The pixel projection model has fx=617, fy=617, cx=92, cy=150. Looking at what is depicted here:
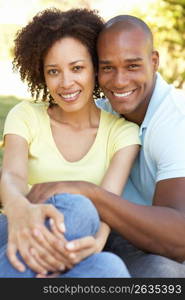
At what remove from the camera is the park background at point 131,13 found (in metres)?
8.98

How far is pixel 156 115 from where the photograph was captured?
336 cm

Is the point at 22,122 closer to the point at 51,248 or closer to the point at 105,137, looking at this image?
the point at 105,137

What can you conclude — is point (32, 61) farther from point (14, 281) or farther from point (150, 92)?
point (14, 281)

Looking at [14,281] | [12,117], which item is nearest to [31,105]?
[12,117]

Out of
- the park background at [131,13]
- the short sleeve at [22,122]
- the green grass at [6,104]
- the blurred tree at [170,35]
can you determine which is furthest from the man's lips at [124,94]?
the blurred tree at [170,35]

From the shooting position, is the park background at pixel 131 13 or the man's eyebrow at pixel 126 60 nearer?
the man's eyebrow at pixel 126 60

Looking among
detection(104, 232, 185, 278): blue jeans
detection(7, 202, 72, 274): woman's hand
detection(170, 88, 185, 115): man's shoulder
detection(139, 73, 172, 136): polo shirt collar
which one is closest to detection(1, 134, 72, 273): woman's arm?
detection(7, 202, 72, 274): woman's hand

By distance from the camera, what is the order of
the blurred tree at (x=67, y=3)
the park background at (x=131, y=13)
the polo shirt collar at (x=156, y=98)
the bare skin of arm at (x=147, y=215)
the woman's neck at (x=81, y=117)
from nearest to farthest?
the bare skin of arm at (x=147, y=215), the polo shirt collar at (x=156, y=98), the woman's neck at (x=81, y=117), the park background at (x=131, y=13), the blurred tree at (x=67, y=3)

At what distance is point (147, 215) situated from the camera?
292cm

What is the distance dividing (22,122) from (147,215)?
0.95 m

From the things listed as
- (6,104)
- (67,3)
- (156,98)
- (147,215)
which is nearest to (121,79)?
(156,98)

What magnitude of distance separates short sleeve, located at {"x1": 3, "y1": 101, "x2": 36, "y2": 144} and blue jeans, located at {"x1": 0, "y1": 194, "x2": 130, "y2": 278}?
751 millimetres

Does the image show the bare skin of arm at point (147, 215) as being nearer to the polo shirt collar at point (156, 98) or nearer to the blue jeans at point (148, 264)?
the blue jeans at point (148, 264)

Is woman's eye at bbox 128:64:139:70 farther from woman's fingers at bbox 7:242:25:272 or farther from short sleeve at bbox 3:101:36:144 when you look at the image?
woman's fingers at bbox 7:242:25:272
